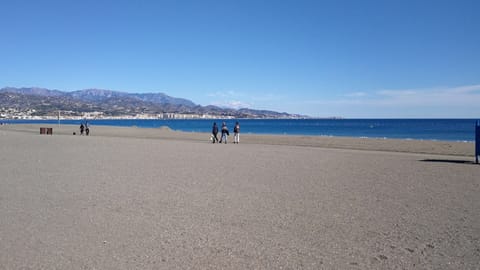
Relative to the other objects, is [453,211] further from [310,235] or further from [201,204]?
[201,204]

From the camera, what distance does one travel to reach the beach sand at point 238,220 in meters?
5.13

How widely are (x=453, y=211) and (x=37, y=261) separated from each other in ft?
22.3

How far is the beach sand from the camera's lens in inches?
202

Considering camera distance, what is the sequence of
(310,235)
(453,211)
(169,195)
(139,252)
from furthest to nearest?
1. (169,195)
2. (453,211)
3. (310,235)
4. (139,252)

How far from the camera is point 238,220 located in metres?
6.98

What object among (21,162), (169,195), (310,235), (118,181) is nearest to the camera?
(310,235)

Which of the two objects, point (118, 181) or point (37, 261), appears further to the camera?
point (118, 181)

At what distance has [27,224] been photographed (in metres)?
6.61

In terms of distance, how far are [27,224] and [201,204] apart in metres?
3.03

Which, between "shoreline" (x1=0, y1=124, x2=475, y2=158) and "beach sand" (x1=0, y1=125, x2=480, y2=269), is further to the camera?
"shoreline" (x1=0, y1=124, x2=475, y2=158)

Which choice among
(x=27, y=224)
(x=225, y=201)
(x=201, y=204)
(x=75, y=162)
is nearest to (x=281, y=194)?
(x=225, y=201)

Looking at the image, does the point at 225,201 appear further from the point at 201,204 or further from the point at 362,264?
the point at 362,264

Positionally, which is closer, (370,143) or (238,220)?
(238,220)

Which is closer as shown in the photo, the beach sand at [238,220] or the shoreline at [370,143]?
the beach sand at [238,220]
